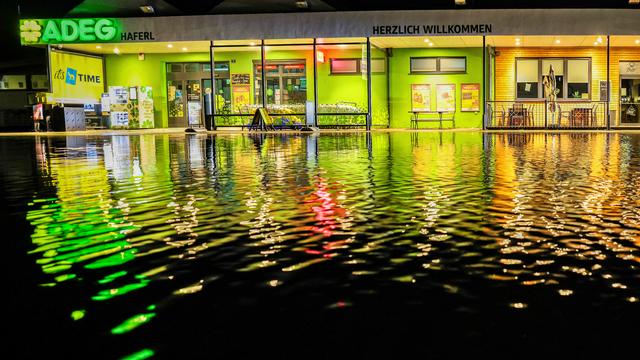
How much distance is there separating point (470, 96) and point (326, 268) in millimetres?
28721

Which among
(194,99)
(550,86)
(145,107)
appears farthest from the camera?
(194,99)

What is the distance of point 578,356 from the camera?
2801 mm

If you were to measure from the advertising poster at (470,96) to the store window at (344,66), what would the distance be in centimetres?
476

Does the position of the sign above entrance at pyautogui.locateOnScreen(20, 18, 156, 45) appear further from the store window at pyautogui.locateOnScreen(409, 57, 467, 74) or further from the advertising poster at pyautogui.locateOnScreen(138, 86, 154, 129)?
the store window at pyautogui.locateOnScreen(409, 57, 467, 74)

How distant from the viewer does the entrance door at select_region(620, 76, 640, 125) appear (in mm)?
32000

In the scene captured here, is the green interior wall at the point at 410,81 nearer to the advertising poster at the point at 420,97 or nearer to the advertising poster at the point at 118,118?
the advertising poster at the point at 420,97

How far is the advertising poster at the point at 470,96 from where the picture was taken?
1261 inches

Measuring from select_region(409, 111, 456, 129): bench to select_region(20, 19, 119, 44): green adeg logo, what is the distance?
12786mm

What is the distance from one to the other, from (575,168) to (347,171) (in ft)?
11.0

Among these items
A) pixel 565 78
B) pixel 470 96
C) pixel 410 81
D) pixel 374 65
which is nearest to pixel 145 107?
pixel 374 65

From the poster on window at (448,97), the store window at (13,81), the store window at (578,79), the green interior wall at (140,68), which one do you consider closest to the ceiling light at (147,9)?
the green interior wall at (140,68)

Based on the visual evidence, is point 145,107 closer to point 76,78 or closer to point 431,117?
point 76,78

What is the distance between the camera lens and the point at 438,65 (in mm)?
32125

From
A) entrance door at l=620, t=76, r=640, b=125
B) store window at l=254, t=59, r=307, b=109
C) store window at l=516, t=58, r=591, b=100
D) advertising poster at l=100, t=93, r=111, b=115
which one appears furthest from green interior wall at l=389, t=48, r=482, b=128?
advertising poster at l=100, t=93, r=111, b=115
